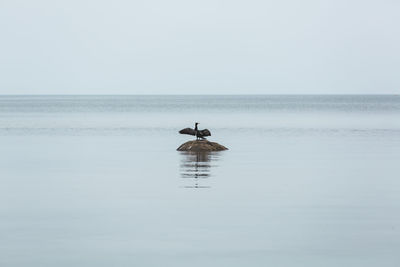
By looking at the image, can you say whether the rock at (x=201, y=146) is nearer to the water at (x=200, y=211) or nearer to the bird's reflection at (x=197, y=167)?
the bird's reflection at (x=197, y=167)

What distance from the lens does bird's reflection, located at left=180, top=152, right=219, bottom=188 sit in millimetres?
31959

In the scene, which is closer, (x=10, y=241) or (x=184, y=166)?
(x=10, y=241)

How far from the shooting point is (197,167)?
38.1 m

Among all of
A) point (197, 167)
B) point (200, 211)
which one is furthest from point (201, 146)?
point (200, 211)

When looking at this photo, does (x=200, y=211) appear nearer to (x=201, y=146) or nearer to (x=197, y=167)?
(x=197, y=167)

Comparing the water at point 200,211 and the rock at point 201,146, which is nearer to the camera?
the water at point 200,211

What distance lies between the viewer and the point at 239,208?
2477 cm

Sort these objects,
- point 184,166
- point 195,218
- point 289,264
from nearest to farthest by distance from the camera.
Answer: point 289,264 < point 195,218 < point 184,166

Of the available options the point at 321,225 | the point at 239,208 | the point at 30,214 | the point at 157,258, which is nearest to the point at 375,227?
the point at 321,225

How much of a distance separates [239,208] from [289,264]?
8.00 meters

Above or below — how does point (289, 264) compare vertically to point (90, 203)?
below

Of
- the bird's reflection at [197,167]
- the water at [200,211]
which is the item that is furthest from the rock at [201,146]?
the water at [200,211]

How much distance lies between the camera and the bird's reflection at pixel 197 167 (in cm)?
3196

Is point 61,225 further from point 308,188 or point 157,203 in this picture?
point 308,188
